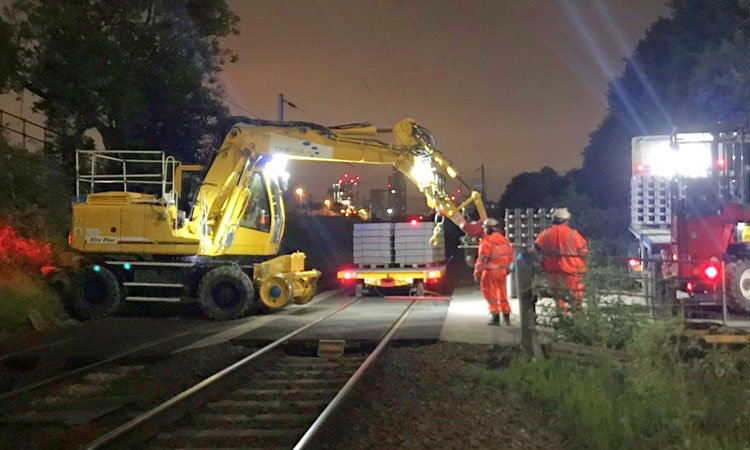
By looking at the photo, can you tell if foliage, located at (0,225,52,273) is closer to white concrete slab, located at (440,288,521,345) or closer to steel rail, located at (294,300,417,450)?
steel rail, located at (294,300,417,450)

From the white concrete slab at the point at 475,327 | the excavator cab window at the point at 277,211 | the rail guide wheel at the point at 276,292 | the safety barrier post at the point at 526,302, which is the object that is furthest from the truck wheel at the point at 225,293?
the safety barrier post at the point at 526,302

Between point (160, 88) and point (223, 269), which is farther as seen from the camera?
point (160, 88)

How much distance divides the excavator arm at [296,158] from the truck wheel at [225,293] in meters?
0.78

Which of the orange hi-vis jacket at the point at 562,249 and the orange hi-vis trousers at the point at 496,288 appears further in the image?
the orange hi-vis trousers at the point at 496,288

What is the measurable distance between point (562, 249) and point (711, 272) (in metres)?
3.47

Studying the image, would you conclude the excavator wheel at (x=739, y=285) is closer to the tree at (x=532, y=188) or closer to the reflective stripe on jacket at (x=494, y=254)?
the reflective stripe on jacket at (x=494, y=254)

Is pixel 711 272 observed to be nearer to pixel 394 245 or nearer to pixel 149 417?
pixel 394 245

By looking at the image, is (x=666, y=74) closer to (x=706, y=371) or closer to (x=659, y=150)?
(x=659, y=150)

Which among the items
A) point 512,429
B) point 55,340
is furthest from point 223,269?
point 512,429

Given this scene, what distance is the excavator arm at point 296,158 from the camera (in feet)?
54.0

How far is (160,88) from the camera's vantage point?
28359 mm

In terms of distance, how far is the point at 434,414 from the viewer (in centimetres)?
793

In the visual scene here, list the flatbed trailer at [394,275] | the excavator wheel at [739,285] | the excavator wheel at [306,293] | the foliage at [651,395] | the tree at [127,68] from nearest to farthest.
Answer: the foliage at [651,395] → the excavator wheel at [739,285] → the excavator wheel at [306,293] → the flatbed trailer at [394,275] → the tree at [127,68]

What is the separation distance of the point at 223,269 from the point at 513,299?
7.26m
